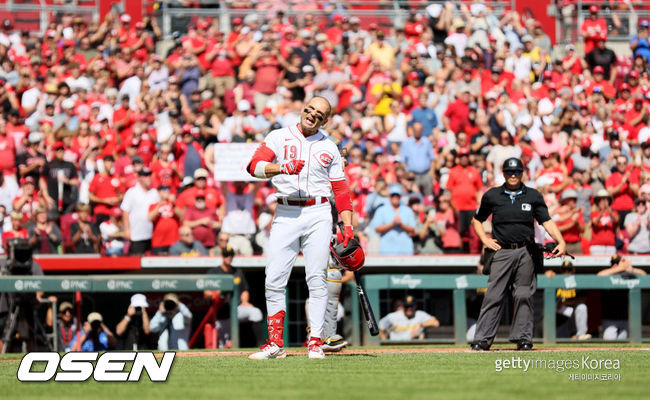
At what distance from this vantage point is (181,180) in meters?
17.9

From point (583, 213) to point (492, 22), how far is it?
696cm

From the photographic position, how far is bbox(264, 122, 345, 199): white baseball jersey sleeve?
942cm

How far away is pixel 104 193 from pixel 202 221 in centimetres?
179

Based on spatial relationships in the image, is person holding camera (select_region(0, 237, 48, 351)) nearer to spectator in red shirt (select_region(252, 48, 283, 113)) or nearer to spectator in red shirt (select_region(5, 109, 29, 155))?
spectator in red shirt (select_region(5, 109, 29, 155))

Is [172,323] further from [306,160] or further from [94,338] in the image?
[306,160]

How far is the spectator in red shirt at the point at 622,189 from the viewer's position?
691 inches

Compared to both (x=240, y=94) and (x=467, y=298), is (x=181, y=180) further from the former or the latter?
(x=467, y=298)

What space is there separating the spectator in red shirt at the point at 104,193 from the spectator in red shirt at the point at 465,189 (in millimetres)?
5047

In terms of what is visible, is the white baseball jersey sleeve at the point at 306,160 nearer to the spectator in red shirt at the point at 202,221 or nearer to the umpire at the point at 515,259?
the umpire at the point at 515,259

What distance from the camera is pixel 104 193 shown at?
17.3m

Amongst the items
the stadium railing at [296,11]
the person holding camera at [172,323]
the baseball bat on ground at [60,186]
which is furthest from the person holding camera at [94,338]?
the stadium railing at [296,11]

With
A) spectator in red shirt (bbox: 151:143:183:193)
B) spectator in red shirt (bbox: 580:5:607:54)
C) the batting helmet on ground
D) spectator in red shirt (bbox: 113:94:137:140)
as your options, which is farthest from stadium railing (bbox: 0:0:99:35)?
the batting helmet on ground

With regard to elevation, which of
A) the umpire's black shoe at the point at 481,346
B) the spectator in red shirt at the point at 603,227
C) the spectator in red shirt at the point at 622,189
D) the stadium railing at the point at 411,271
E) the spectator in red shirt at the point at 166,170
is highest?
the spectator in red shirt at the point at 166,170

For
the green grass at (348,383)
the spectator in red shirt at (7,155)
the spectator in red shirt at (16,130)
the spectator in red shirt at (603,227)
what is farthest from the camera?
the spectator in red shirt at (16,130)
